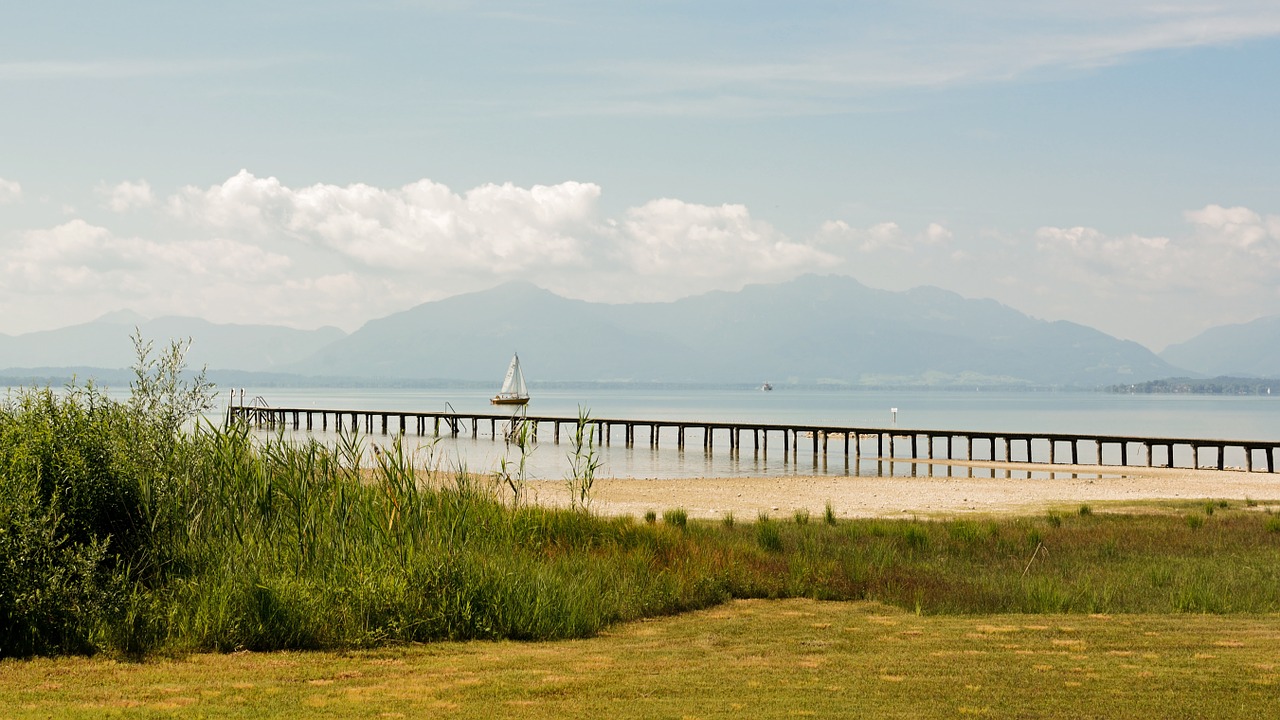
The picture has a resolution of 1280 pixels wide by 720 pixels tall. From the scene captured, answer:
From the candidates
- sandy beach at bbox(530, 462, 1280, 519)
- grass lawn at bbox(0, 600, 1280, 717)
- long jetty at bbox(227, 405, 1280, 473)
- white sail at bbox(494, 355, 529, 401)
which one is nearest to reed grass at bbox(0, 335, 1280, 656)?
grass lawn at bbox(0, 600, 1280, 717)

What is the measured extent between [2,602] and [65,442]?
1.60 meters

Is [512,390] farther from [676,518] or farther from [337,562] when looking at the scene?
[337,562]

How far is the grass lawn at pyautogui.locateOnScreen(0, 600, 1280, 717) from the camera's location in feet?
22.9

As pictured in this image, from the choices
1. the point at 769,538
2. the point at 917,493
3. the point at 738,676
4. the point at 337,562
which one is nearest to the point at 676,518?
the point at 769,538

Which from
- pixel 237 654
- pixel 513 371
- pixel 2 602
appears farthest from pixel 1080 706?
pixel 513 371

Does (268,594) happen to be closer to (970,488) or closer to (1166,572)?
(1166,572)

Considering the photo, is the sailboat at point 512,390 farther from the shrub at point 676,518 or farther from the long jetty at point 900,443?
the shrub at point 676,518

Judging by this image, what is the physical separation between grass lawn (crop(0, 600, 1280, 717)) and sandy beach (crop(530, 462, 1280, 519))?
12399 millimetres

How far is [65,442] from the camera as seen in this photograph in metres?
9.77

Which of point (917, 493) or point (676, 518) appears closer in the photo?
point (676, 518)

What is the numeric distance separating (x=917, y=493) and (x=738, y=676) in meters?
25.3

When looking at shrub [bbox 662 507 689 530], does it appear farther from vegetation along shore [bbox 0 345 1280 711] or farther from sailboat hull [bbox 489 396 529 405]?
sailboat hull [bbox 489 396 529 405]

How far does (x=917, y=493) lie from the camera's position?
32219mm

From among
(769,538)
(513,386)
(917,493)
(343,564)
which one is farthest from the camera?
(513,386)
